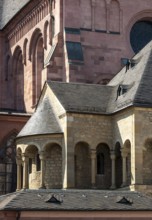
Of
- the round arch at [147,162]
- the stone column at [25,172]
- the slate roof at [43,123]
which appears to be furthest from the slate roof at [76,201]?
the stone column at [25,172]

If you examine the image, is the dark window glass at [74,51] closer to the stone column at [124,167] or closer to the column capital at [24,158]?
the column capital at [24,158]

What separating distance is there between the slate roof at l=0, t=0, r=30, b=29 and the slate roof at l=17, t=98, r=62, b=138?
2117 centimetres

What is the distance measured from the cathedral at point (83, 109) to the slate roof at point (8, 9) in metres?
1.64

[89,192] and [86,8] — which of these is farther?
[86,8]

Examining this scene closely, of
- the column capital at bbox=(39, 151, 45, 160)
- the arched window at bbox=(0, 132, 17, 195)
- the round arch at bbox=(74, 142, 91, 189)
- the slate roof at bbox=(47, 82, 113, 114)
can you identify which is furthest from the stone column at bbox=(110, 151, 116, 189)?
the arched window at bbox=(0, 132, 17, 195)

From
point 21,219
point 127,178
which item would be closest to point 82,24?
point 127,178

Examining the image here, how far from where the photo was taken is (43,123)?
183 feet

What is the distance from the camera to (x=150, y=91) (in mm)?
53000

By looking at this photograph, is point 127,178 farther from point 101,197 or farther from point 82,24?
point 82,24

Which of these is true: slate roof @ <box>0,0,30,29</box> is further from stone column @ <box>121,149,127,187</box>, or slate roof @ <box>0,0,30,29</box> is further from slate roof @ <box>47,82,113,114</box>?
stone column @ <box>121,149,127,187</box>

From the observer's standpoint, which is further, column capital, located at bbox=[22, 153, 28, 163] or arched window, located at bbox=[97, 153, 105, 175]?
column capital, located at bbox=[22, 153, 28, 163]

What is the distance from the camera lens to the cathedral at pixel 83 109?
51781 mm

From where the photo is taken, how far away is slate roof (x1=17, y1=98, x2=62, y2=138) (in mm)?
54969

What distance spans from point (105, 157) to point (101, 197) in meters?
9.37
